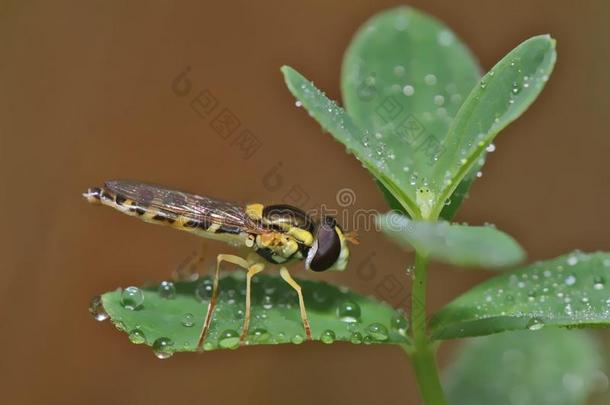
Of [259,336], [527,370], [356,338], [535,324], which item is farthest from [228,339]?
[527,370]

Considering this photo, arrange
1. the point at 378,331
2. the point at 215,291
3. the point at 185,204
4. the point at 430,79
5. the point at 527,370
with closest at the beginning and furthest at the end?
the point at 378,331, the point at 215,291, the point at 430,79, the point at 185,204, the point at 527,370

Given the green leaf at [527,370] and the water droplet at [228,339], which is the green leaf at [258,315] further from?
the green leaf at [527,370]

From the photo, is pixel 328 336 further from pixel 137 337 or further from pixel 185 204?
pixel 185 204

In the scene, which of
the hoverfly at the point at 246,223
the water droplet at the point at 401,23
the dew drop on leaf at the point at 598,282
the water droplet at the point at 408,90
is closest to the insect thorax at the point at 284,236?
the hoverfly at the point at 246,223

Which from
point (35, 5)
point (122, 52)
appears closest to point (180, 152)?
point (122, 52)

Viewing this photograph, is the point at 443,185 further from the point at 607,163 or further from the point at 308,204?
the point at 607,163

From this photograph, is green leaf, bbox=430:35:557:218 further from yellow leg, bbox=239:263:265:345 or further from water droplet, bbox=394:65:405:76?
water droplet, bbox=394:65:405:76
